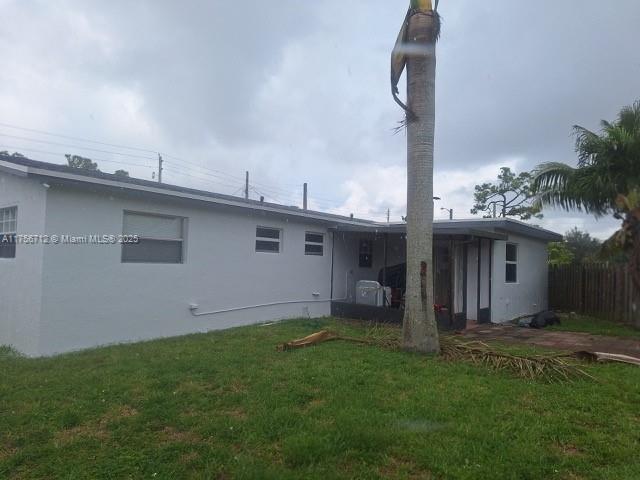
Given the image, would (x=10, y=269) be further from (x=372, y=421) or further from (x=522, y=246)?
(x=522, y=246)

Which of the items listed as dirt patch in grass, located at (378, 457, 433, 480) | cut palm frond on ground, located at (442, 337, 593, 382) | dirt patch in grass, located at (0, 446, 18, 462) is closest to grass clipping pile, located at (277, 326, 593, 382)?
cut palm frond on ground, located at (442, 337, 593, 382)

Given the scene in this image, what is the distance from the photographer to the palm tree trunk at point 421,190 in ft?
22.4

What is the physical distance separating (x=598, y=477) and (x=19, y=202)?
28.5 feet

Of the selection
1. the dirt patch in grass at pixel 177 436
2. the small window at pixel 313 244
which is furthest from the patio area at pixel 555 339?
the dirt patch in grass at pixel 177 436

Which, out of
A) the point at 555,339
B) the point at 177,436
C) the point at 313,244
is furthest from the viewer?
the point at 313,244

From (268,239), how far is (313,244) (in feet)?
5.70

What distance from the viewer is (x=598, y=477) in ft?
10.6

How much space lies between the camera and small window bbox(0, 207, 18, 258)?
813cm

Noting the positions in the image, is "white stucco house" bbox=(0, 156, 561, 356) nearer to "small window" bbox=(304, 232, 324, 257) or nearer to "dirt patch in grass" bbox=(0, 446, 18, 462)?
"small window" bbox=(304, 232, 324, 257)

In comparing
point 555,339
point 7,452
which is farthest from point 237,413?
point 555,339

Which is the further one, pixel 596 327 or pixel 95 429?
pixel 596 327

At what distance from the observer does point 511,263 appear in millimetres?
13719

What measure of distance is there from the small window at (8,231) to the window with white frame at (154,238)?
182 cm

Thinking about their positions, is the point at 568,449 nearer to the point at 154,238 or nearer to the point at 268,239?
the point at 154,238
